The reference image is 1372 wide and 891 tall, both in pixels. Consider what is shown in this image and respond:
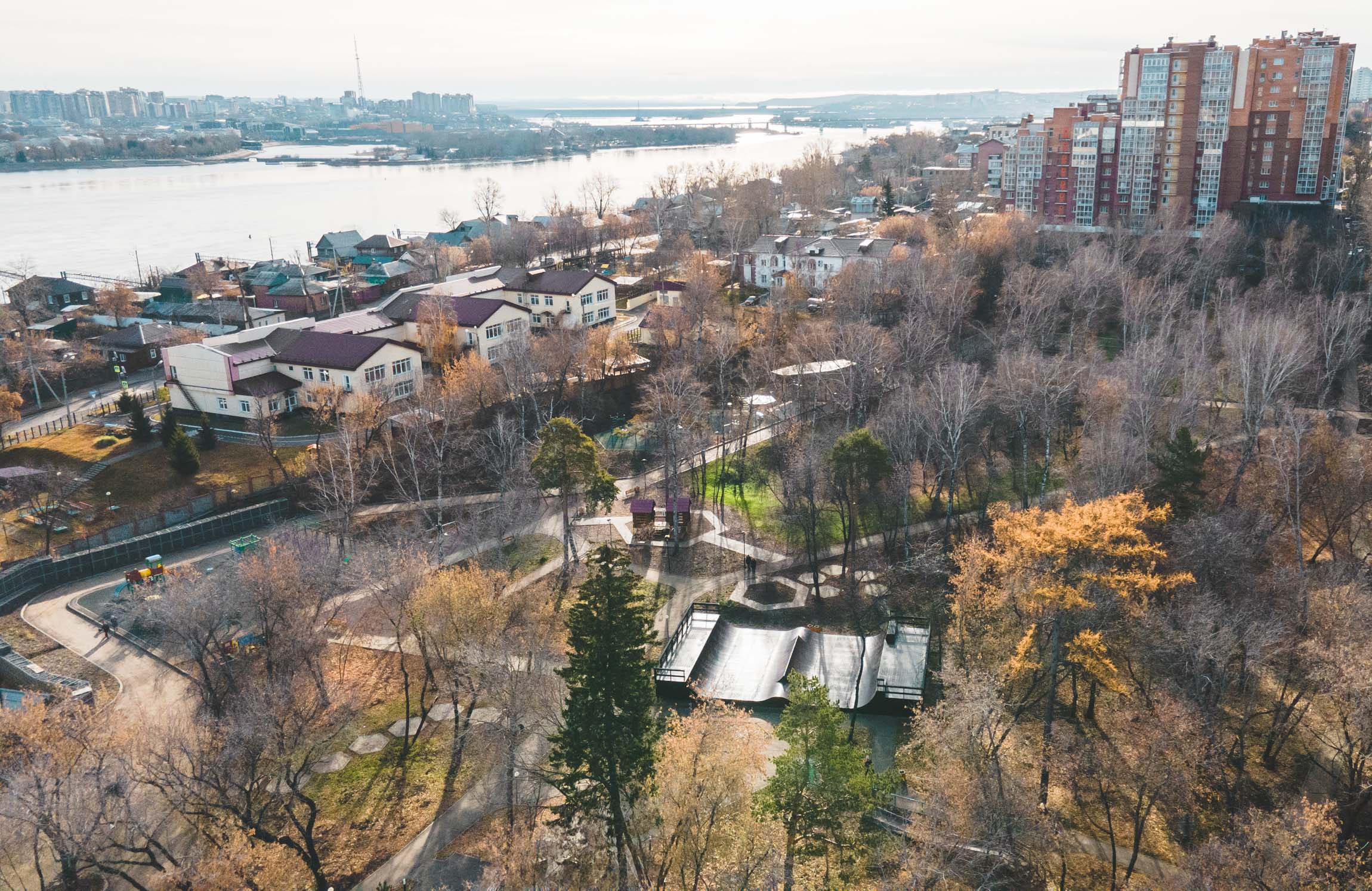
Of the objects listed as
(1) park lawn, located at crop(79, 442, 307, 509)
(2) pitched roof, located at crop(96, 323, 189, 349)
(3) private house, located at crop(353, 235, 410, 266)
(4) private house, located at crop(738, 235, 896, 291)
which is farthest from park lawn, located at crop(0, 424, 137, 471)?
(3) private house, located at crop(353, 235, 410, 266)

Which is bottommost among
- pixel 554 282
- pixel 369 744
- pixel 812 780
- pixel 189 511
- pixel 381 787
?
pixel 381 787

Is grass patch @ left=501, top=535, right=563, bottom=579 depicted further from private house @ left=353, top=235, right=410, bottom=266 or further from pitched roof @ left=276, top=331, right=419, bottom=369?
private house @ left=353, top=235, right=410, bottom=266

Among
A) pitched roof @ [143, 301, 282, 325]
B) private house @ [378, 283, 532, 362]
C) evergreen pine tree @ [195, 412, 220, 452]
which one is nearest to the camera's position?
evergreen pine tree @ [195, 412, 220, 452]

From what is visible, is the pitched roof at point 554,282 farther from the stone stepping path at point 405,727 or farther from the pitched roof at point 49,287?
the stone stepping path at point 405,727

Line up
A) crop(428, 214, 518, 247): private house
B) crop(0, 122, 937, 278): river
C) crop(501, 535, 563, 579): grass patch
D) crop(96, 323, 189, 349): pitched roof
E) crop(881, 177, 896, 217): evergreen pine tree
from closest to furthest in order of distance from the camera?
crop(501, 535, 563, 579): grass patch
crop(96, 323, 189, 349): pitched roof
crop(881, 177, 896, 217): evergreen pine tree
crop(428, 214, 518, 247): private house
crop(0, 122, 937, 278): river

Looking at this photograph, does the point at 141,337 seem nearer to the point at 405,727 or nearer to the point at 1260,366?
the point at 405,727

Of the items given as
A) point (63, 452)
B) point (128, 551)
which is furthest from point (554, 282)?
point (128, 551)
